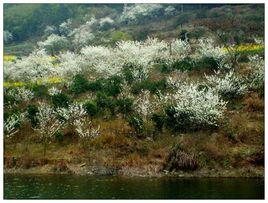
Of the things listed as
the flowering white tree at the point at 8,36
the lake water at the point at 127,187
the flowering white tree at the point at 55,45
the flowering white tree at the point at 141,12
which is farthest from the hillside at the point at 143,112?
the flowering white tree at the point at 8,36

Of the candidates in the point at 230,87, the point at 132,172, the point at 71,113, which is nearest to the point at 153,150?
the point at 132,172

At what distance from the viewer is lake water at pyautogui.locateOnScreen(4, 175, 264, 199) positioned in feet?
130

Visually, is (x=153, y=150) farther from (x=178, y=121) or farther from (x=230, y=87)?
(x=230, y=87)

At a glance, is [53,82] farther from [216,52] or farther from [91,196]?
[91,196]

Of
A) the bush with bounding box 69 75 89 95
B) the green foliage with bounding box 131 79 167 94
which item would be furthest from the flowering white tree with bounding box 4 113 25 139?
the green foliage with bounding box 131 79 167 94

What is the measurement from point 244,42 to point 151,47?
63.4ft

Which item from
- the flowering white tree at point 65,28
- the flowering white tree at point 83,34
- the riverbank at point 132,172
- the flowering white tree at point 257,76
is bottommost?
the riverbank at point 132,172

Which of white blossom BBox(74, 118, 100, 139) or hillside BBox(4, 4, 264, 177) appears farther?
white blossom BBox(74, 118, 100, 139)

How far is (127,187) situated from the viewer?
145 feet

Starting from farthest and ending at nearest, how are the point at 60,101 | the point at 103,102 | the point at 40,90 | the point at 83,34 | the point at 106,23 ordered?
the point at 106,23 → the point at 83,34 → the point at 40,90 → the point at 60,101 → the point at 103,102

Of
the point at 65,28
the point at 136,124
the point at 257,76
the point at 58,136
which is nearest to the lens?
the point at 136,124

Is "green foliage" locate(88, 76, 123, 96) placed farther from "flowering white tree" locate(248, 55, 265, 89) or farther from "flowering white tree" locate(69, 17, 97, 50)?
"flowering white tree" locate(69, 17, 97, 50)

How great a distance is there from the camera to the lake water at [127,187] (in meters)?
39.6

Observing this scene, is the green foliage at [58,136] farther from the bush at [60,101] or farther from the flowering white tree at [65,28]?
the flowering white tree at [65,28]
